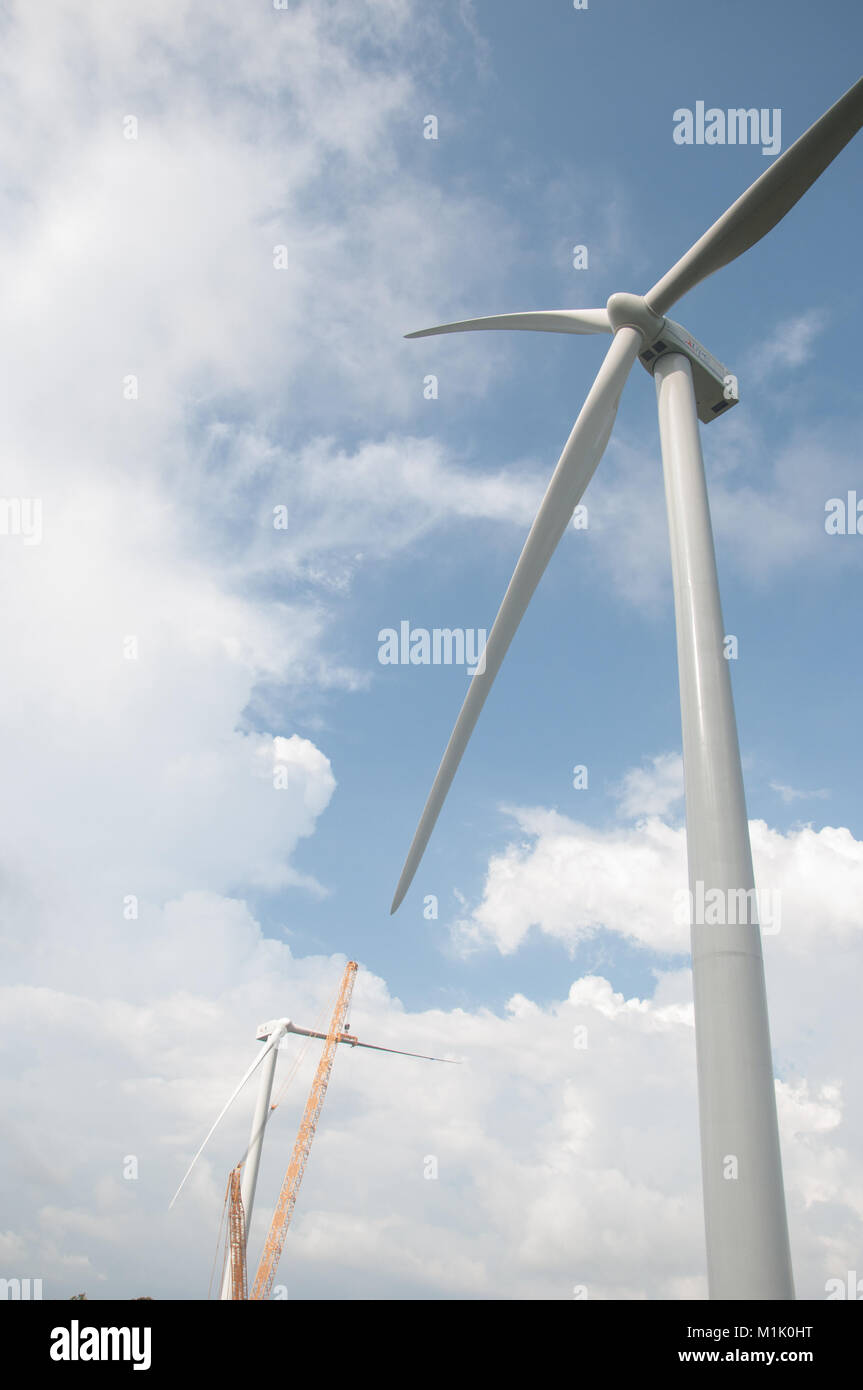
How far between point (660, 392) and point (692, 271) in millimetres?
3022

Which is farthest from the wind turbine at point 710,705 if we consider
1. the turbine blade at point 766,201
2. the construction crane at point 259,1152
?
the construction crane at point 259,1152

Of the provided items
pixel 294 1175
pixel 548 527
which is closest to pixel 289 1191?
pixel 294 1175

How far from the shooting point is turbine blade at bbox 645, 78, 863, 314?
1566 cm

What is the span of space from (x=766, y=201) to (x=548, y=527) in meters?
7.66

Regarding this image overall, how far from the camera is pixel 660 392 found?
17531 mm

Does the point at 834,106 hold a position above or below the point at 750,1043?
above

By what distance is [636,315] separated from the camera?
717 inches

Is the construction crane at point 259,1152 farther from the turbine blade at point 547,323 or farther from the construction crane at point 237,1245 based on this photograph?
the turbine blade at point 547,323

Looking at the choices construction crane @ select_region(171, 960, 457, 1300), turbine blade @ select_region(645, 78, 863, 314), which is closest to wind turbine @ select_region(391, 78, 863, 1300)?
turbine blade @ select_region(645, 78, 863, 314)

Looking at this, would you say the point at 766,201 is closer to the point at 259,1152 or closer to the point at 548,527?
the point at 548,527

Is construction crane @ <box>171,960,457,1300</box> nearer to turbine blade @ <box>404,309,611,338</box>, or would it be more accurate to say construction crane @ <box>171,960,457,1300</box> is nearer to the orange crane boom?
the orange crane boom

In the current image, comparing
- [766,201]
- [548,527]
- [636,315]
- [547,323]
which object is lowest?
[548,527]
